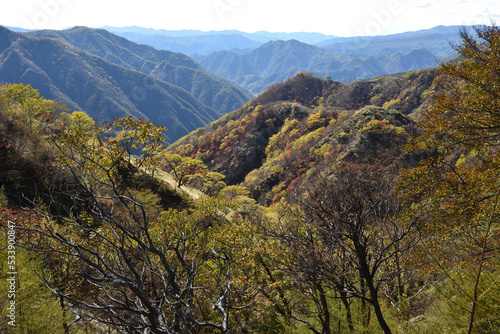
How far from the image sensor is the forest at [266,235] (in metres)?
5.87

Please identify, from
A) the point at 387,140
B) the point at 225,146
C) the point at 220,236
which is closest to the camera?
the point at 220,236

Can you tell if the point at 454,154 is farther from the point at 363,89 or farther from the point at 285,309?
the point at 363,89

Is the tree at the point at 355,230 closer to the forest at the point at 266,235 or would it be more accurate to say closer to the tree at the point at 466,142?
the forest at the point at 266,235

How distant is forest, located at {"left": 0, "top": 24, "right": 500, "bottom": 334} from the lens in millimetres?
5867

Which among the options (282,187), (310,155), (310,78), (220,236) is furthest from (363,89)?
(220,236)

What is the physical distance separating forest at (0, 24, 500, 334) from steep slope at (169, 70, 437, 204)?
1108 millimetres

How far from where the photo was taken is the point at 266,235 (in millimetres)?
10727

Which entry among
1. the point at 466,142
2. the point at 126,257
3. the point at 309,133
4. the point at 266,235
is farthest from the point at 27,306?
the point at 309,133

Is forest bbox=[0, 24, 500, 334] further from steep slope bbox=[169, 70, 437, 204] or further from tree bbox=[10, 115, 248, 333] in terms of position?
steep slope bbox=[169, 70, 437, 204]

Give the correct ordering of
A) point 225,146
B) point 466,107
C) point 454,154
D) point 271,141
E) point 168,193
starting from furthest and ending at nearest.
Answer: point 225,146
point 271,141
point 454,154
point 168,193
point 466,107

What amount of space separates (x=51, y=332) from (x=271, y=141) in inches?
3390

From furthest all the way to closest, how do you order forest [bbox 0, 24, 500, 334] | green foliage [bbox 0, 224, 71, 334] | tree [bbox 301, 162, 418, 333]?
1. green foliage [bbox 0, 224, 71, 334]
2. tree [bbox 301, 162, 418, 333]
3. forest [bbox 0, 24, 500, 334]

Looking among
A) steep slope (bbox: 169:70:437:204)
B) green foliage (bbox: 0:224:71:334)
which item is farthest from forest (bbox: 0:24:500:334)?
steep slope (bbox: 169:70:437:204)

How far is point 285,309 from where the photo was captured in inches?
495
